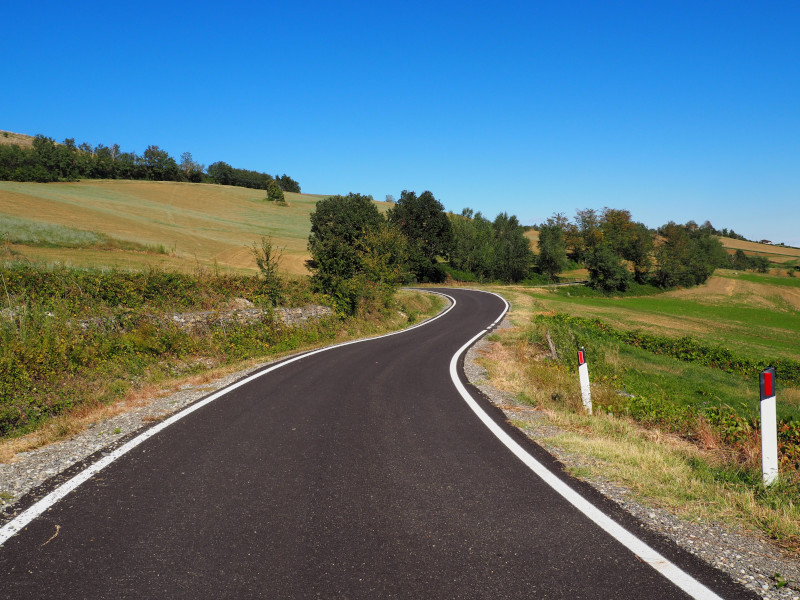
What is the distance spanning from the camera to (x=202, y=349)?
A: 1274 cm

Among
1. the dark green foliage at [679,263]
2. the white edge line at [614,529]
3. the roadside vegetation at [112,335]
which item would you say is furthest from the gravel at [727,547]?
the dark green foliage at [679,263]

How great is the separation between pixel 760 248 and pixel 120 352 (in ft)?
552

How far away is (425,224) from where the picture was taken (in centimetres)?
6419

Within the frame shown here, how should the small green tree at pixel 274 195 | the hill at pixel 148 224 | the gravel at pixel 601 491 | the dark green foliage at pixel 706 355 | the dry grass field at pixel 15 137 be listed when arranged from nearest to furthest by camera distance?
the gravel at pixel 601 491 → the dark green foliage at pixel 706 355 → the hill at pixel 148 224 → the small green tree at pixel 274 195 → the dry grass field at pixel 15 137

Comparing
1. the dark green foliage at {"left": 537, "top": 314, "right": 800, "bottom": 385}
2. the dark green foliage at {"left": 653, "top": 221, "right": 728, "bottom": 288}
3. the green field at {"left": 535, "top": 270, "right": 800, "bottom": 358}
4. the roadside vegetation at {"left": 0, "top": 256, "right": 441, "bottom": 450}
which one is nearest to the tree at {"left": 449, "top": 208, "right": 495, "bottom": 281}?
the green field at {"left": 535, "top": 270, "right": 800, "bottom": 358}

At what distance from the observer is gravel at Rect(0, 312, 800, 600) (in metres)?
2.95

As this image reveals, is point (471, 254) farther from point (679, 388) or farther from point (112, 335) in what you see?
point (112, 335)

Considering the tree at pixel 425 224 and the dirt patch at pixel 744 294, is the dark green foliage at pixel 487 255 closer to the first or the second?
the tree at pixel 425 224

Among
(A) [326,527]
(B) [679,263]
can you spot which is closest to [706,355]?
(A) [326,527]

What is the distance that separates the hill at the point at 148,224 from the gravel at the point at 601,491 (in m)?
12.5

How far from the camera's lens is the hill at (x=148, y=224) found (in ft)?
89.9

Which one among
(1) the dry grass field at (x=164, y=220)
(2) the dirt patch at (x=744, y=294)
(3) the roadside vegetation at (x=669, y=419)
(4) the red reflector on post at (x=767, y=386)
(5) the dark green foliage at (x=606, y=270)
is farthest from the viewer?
(5) the dark green foliage at (x=606, y=270)

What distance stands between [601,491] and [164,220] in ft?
211

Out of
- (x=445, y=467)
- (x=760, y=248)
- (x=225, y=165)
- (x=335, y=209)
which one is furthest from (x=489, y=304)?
(x=760, y=248)
